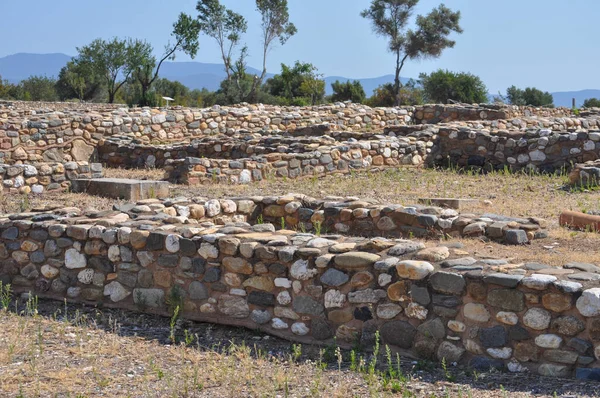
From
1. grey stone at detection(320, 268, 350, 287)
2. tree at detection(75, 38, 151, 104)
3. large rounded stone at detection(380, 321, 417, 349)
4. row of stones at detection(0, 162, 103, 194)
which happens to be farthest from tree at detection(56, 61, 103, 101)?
large rounded stone at detection(380, 321, 417, 349)

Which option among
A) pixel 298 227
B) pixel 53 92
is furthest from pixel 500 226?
pixel 53 92

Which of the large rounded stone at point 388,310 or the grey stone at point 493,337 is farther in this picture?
the large rounded stone at point 388,310

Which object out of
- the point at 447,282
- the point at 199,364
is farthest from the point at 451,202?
the point at 199,364

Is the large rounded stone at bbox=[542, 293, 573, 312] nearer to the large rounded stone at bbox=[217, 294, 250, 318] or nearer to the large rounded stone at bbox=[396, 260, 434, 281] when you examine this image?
the large rounded stone at bbox=[396, 260, 434, 281]

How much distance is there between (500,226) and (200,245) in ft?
9.75

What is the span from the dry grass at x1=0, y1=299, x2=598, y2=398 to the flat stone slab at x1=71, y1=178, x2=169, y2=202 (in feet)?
15.9

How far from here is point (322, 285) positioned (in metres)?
5.59

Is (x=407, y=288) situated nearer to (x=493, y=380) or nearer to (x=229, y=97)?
(x=493, y=380)

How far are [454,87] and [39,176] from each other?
3235 cm

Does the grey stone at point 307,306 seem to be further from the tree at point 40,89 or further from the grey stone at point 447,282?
the tree at point 40,89

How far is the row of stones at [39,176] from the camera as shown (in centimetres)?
1150

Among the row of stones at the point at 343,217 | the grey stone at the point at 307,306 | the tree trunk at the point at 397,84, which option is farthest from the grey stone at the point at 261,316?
the tree trunk at the point at 397,84

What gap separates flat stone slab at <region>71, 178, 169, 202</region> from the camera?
1066cm

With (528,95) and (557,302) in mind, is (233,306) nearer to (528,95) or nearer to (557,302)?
(557,302)
